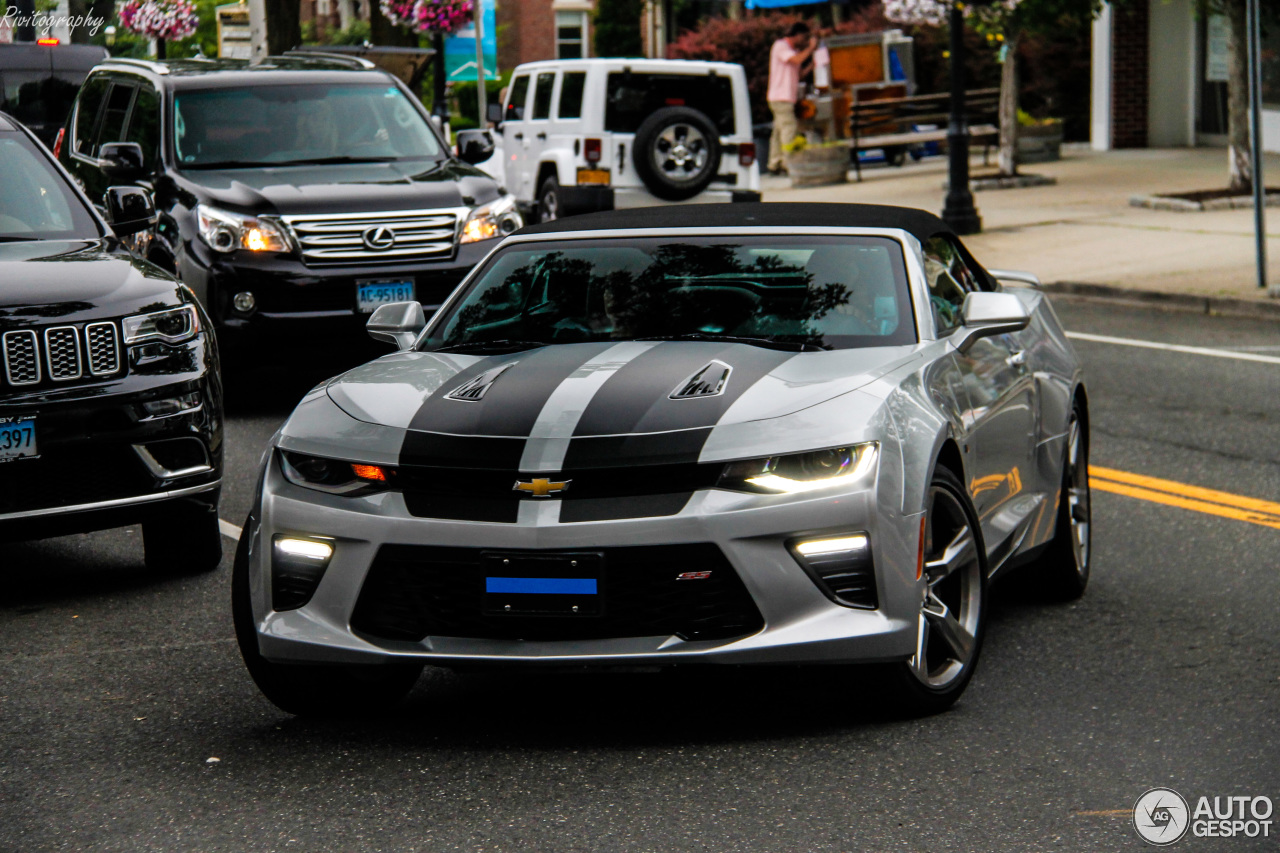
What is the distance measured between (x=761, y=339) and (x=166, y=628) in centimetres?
240

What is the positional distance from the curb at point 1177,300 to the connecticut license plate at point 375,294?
7.16 metres

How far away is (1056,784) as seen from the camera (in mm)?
4480

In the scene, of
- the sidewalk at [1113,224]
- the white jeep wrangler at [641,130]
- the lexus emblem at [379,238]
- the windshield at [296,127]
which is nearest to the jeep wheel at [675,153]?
the white jeep wrangler at [641,130]

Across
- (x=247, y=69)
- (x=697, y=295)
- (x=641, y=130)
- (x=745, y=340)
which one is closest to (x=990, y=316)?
(x=745, y=340)

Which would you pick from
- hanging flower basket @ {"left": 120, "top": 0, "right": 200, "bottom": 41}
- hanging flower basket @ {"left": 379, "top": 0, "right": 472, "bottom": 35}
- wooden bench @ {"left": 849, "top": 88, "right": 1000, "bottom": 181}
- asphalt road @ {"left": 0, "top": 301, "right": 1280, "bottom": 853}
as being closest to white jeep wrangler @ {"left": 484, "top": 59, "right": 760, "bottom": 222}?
wooden bench @ {"left": 849, "top": 88, "right": 1000, "bottom": 181}

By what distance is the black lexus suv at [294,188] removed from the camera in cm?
1046

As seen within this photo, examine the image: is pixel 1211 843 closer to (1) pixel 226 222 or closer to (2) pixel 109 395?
(2) pixel 109 395

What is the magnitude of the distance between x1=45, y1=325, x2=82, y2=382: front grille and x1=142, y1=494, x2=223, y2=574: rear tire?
761 millimetres

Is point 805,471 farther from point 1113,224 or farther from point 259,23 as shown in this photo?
point 259,23

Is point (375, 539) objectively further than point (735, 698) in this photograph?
No

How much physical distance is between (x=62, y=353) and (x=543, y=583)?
2.65m

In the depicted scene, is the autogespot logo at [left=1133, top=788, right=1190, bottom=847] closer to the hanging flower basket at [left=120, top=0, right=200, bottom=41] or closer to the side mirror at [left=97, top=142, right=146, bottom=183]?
the side mirror at [left=97, top=142, right=146, bottom=183]

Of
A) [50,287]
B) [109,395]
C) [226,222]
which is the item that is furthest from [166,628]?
[226,222]

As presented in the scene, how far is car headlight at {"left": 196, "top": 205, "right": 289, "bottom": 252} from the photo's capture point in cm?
1048
